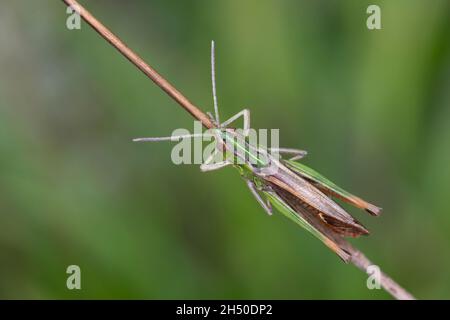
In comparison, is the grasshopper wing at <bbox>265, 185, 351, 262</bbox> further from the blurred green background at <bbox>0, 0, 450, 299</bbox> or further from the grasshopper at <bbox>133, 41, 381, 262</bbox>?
the blurred green background at <bbox>0, 0, 450, 299</bbox>

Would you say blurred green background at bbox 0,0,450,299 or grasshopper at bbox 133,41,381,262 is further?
blurred green background at bbox 0,0,450,299

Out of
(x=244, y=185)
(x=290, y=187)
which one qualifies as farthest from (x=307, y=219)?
(x=244, y=185)

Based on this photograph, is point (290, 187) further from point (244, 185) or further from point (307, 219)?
point (244, 185)

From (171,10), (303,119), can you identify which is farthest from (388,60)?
(171,10)

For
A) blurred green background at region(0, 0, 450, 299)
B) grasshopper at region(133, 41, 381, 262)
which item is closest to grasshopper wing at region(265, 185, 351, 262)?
grasshopper at region(133, 41, 381, 262)

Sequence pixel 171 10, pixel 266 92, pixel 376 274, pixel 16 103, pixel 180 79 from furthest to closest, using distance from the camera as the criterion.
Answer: pixel 171 10, pixel 16 103, pixel 180 79, pixel 266 92, pixel 376 274

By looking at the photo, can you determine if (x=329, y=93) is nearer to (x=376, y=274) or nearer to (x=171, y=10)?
(x=376, y=274)

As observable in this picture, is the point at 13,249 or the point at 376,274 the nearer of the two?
the point at 376,274
